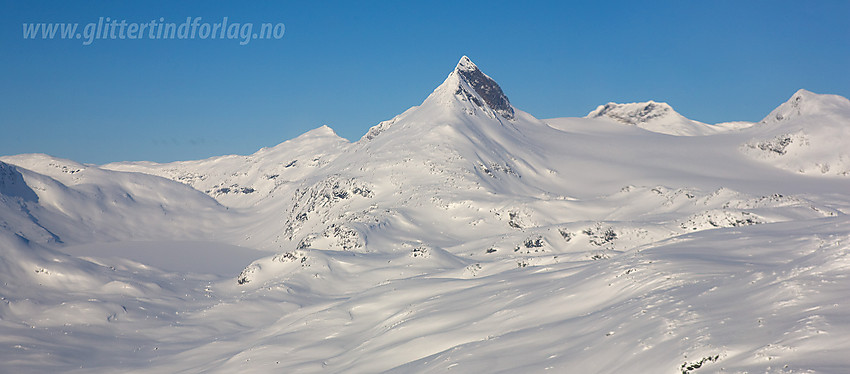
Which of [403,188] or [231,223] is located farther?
[231,223]

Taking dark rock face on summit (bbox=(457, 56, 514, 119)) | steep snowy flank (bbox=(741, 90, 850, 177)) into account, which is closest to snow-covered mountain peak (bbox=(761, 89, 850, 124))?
steep snowy flank (bbox=(741, 90, 850, 177))

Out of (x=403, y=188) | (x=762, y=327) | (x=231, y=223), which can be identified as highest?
(x=231, y=223)

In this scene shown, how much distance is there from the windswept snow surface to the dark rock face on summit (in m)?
0.87

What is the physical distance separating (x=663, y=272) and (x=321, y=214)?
90.3 m

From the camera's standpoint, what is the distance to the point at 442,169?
107438 mm

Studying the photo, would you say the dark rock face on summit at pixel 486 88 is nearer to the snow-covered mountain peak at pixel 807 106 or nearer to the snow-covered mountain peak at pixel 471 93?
the snow-covered mountain peak at pixel 471 93

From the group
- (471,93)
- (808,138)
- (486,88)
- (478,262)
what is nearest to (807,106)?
(808,138)

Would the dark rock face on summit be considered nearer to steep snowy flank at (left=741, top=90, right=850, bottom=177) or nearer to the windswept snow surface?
the windswept snow surface

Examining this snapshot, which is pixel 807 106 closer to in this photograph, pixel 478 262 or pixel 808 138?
pixel 808 138

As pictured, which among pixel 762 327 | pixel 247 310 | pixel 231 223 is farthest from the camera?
pixel 231 223

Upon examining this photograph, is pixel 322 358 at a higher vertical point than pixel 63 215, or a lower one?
lower

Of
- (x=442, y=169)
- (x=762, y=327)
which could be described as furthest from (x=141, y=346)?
(x=442, y=169)

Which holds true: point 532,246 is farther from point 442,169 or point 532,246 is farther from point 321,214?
point 321,214

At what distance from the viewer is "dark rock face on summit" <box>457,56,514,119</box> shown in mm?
169350
